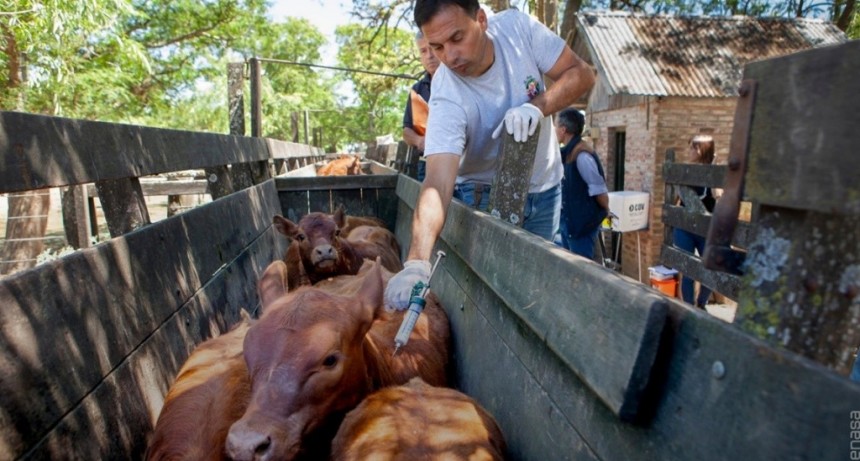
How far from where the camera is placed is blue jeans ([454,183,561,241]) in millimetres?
4395

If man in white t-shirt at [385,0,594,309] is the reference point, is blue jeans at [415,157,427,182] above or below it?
below

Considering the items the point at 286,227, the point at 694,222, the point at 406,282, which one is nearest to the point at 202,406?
the point at 406,282

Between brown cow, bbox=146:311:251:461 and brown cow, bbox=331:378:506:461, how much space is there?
47 centimetres

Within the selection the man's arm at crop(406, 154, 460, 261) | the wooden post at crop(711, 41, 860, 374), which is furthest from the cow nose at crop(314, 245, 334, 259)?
the wooden post at crop(711, 41, 860, 374)

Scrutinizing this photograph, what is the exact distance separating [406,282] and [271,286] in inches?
33.0

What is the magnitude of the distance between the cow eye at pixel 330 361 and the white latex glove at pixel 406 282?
0.54 m

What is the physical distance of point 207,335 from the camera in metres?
3.57

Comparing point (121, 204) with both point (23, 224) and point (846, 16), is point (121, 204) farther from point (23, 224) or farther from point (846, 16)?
point (846, 16)

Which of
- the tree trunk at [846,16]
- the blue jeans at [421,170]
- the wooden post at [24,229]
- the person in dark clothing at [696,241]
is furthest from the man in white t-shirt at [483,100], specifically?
the tree trunk at [846,16]

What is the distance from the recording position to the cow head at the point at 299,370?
2.15 m

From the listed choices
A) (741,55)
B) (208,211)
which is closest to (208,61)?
(741,55)

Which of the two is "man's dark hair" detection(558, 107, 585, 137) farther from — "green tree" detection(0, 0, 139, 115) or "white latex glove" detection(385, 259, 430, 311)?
"green tree" detection(0, 0, 139, 115)

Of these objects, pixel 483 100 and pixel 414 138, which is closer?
pixel 483 100

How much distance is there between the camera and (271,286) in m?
3.25
